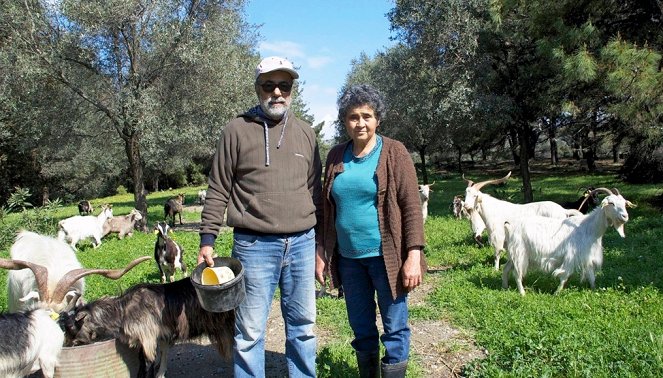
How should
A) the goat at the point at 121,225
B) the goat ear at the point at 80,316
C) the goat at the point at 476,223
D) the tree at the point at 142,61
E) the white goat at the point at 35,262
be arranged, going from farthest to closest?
the goat at the point at 121,225, the tree at the point at 142,61, the goat at the point at 476,223, the white goat at the point at 35,262, the goat ear at the point at 80,316

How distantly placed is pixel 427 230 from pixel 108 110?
8.36 m

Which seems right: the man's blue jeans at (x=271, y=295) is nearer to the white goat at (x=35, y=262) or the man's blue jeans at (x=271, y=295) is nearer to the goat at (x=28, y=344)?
the goat at (x=28, y=344)

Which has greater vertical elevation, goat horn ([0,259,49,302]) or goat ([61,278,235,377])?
goat horn ([0,259,49,302])

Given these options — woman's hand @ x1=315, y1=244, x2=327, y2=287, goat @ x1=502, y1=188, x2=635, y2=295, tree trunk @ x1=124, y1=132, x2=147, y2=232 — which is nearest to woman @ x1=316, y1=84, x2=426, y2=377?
woman's hand @ x1=315, y1=244, x2=327, y2=287

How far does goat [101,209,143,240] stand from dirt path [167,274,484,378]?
338 inches

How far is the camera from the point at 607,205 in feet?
19.5

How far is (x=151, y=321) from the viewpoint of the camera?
378 centimetres

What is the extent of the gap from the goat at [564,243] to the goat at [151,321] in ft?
12.4

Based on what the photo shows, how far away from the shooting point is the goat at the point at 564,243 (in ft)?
19.2

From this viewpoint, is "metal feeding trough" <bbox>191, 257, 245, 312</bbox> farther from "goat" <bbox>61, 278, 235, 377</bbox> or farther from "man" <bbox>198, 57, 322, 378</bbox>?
"goat" <bbox>61, 278, 235, 377</bbox>

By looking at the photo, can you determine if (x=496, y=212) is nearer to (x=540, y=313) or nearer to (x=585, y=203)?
(x=540, y=313)

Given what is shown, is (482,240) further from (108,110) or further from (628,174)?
(628,174)

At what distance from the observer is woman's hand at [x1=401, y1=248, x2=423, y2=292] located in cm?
303

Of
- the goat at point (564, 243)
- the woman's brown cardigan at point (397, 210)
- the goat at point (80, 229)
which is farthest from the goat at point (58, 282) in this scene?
the goat at point (80, 229)
